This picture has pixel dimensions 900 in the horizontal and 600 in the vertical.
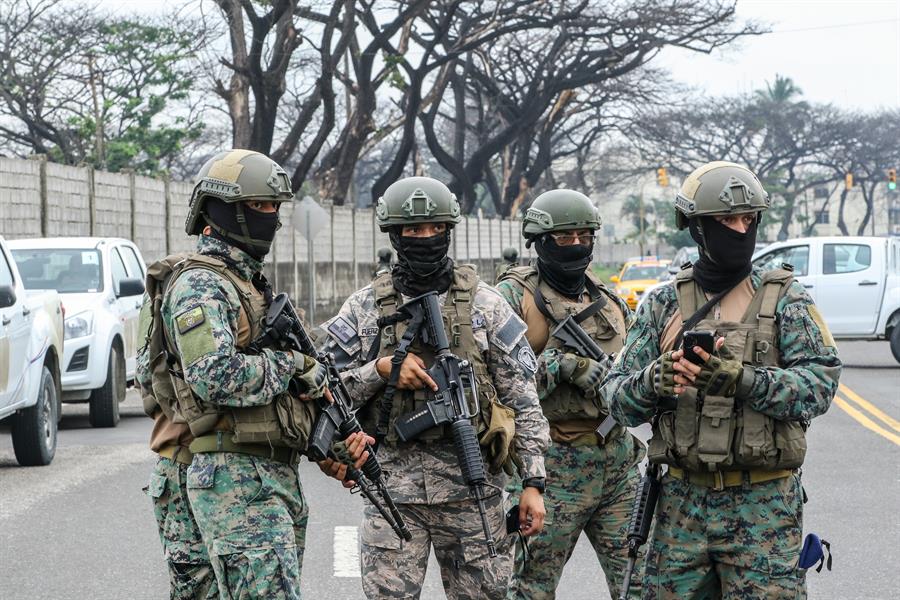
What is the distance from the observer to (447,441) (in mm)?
4914

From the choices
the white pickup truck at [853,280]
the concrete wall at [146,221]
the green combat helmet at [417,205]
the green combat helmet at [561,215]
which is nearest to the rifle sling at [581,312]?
the green combat helmet at [561,215]

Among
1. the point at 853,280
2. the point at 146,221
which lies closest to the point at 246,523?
the point at 853,280

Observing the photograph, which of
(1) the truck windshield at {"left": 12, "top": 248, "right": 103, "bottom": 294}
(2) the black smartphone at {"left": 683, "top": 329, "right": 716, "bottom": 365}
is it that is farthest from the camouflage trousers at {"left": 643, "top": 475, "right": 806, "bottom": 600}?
(1) the truck windshield at {"left": 12, "top": 248, "right": 103, "bottom": 294}

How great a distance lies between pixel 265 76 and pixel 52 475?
1852 centimetres

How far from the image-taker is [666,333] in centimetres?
462

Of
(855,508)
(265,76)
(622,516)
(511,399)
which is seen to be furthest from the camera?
(265,76)

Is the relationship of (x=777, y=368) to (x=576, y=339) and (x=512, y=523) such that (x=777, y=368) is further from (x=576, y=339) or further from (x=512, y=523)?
(x=576, y=339)

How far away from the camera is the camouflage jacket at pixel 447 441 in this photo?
4.89 m

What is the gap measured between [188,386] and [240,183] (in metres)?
0.65

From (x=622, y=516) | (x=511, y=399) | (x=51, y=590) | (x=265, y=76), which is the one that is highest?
(x=265, y=76)

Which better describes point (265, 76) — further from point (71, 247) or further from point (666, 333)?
point (666, 333)

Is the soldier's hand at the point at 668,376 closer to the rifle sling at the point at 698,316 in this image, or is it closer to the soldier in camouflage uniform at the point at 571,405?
the rifle sling at the point at 698,316

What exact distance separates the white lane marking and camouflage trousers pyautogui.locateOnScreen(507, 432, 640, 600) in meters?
1.96

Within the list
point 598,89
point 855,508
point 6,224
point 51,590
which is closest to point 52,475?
point 51,590
